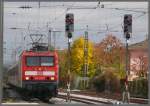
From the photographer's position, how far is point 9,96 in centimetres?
1705

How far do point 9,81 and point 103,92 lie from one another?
3.38 metres

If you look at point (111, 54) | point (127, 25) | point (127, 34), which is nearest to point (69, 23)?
point (127, 25)

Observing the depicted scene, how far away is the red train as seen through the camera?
1905 cm

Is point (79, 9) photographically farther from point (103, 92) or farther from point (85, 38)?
point (103, 92)

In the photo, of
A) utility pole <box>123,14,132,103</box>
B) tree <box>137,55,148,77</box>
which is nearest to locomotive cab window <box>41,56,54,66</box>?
utility pole <box>123,14,132,103</box>

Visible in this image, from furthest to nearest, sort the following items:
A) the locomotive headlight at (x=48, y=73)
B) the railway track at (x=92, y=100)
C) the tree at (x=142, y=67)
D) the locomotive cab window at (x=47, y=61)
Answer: the locomotive cab window at (x=47, y=61) < the locomotive headlight at (x=48, y=73) < the railway track at (x=92, y=100) < the tree at (x=142, y=67)

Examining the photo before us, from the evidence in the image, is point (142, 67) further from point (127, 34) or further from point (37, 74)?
point (37, 74)

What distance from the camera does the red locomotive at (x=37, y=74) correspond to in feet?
62.5

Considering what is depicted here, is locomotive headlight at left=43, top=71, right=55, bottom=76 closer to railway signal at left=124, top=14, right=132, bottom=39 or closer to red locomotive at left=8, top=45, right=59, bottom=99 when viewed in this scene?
red locomotive at left=8, top=45, right=59, bottom=99

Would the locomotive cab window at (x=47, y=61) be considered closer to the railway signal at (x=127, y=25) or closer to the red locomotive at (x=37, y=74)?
the red locomotive at (x=37, y=74)

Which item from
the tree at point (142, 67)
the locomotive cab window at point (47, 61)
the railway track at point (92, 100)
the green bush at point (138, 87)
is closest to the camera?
the tree at point (142, 67)

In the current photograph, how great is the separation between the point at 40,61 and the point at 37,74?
77cm

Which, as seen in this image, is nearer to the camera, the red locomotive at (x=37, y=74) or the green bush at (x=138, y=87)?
the green bush at (x=138, y=87)

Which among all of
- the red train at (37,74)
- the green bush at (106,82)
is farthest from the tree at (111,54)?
the red train at (37,74)
